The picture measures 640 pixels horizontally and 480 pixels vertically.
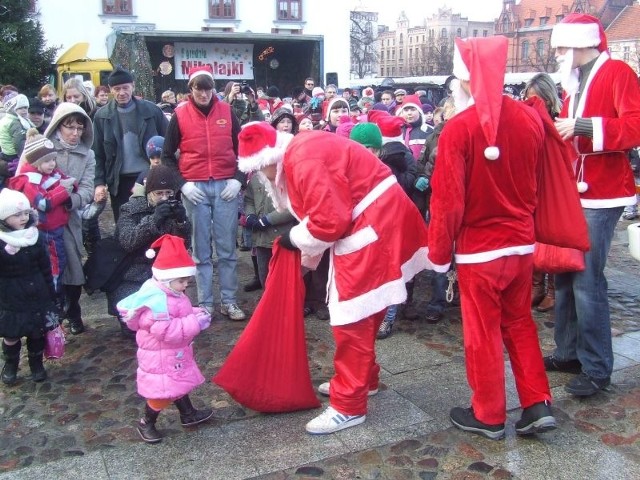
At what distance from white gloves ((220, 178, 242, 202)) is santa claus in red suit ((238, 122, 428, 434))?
1694 mm

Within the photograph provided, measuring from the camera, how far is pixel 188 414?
3.57 m

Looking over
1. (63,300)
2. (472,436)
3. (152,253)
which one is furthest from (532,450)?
(63,300)

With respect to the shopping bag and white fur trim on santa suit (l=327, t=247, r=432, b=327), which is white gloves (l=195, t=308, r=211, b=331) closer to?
white fur trim on santa suit (l=327, t=247, r=432, b=327)

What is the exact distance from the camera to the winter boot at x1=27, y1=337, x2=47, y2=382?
14.0 feet

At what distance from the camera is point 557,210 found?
3.23m

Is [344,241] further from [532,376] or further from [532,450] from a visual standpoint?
[532,450]

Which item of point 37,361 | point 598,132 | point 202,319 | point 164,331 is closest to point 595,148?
point 598,132

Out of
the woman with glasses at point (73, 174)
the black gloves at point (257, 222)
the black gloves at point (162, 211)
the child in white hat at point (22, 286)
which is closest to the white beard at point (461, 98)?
the black gloves at point (162, 211)

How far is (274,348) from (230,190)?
75.9 inches

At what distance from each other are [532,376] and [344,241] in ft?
3.91

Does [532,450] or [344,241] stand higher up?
[344,241]

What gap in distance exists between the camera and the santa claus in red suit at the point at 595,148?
3486 millimetres

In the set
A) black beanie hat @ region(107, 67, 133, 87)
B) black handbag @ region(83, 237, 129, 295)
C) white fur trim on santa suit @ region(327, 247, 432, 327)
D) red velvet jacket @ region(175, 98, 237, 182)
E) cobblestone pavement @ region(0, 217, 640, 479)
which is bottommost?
cobblestone pavement @ region(0, 217, 640, 479)

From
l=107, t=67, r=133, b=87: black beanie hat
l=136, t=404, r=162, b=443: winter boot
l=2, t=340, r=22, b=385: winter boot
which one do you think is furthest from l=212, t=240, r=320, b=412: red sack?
l=107, t=67, r=133, b=87: black beanie hat
